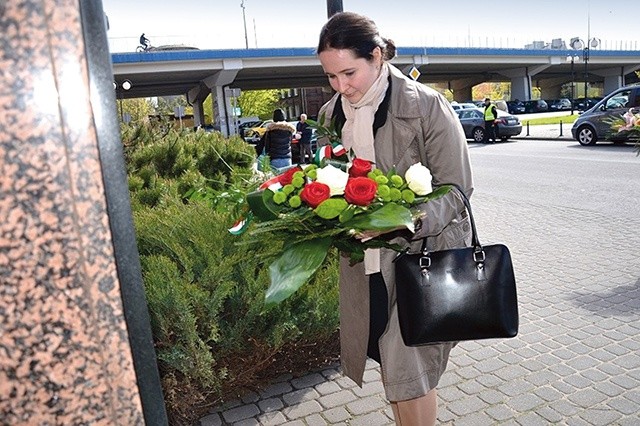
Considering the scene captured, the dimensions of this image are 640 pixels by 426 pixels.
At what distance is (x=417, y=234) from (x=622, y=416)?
1963 millimetres

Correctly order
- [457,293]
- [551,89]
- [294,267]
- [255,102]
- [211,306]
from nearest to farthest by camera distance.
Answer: [294,267], [457,293], [211,306], [255,102], [551,89]

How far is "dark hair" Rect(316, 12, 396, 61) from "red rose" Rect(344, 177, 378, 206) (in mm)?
600

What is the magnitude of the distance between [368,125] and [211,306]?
1478 millimetres

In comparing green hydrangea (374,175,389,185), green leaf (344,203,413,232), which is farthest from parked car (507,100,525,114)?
green leaf (344,203,413,232)

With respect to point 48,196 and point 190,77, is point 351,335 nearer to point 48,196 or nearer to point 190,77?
point 48,196

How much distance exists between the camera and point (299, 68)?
4478 cm

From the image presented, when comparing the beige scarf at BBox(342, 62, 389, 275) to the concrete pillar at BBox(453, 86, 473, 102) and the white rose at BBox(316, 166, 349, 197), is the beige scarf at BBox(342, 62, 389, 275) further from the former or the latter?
the concrete pillar at BBox(453, 86, 473, 102)

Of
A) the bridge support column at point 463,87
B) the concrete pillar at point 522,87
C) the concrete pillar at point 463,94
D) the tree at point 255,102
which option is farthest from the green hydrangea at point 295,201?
the concrete pillar at point 463,94

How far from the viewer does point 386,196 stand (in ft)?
5.88

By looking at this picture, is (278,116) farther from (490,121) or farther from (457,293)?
(490,121)

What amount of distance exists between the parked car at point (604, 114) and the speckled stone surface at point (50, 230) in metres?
17.3

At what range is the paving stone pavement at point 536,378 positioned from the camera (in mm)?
3166

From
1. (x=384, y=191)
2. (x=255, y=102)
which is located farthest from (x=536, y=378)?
(x=255, y=102)

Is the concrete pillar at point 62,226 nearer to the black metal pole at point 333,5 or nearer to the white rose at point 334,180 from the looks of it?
the white rose at point 334,180
